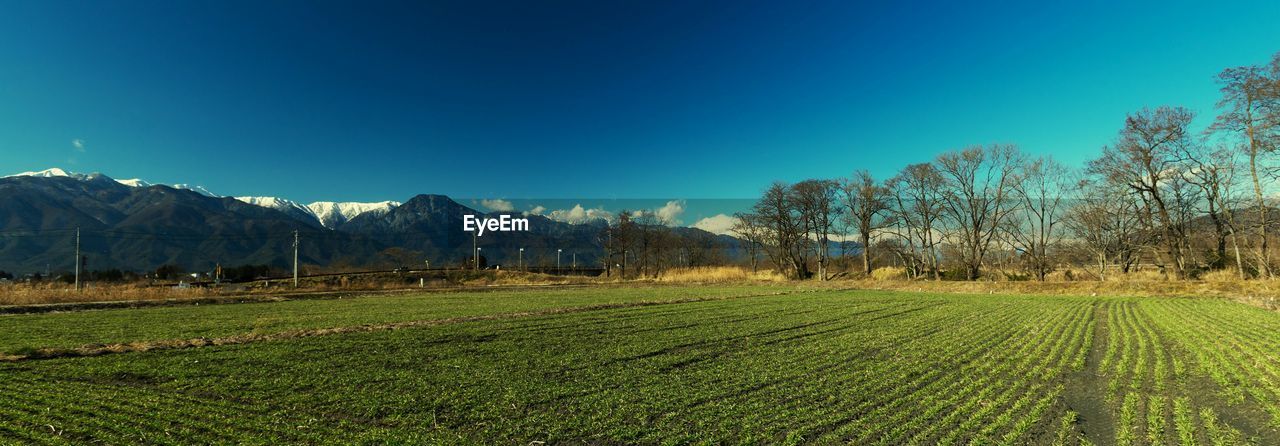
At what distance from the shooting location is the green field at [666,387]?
19.3 feet

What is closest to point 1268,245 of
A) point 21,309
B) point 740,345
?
point 740,345

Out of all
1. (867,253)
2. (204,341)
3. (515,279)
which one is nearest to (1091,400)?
(204,341)

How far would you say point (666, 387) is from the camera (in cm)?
801

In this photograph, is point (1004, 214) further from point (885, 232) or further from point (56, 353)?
point (56, 353)

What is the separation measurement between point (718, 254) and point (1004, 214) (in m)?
59.3

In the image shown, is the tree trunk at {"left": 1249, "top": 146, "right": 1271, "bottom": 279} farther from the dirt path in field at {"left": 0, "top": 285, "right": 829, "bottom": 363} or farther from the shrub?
the dirt path in field at {"left": 0, "top": 285, "right": 829, "bottom": 363}

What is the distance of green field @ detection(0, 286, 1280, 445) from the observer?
5.87 m

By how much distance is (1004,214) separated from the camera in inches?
1999

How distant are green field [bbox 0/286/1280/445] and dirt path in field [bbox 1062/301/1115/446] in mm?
44

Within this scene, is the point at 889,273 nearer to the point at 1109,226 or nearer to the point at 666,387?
the point at 1109,226

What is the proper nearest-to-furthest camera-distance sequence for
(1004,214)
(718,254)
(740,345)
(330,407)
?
(330,407) → (740,345) → (1004,214) → (718,254)

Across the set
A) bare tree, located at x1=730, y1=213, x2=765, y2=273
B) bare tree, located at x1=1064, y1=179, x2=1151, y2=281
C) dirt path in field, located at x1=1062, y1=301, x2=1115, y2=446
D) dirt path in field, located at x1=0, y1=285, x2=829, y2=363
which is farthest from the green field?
bare tree, located at x1=730, y1=213, x2=765, y2=273

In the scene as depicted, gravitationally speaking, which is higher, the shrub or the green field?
the green field

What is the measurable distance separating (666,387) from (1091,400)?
637cm
